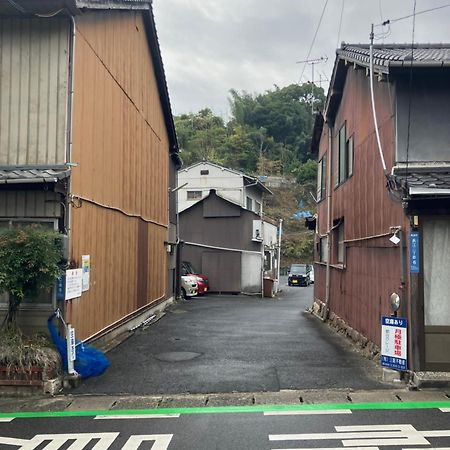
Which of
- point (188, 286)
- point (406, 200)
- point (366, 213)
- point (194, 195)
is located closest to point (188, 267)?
Result: point (188, 286)

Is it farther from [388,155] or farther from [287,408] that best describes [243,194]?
[287,408]

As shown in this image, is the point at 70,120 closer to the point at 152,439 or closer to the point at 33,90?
the point at 33,90

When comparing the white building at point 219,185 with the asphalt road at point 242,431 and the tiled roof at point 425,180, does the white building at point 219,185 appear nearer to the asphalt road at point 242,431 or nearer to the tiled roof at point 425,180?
the tiled roof at point 425,180

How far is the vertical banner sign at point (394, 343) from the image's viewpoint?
765 centimetres

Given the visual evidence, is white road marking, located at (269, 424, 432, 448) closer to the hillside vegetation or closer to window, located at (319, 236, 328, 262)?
window, located at (319, 236, 328, 262)

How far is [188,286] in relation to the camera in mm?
25938

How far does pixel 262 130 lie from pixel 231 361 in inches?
2409

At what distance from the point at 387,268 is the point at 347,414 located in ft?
11.1

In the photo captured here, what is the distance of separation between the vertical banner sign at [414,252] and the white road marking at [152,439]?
4.49m

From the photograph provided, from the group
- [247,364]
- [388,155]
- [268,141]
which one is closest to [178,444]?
[247,364]

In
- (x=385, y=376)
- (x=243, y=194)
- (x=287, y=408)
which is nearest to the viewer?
(x=287, y=408)

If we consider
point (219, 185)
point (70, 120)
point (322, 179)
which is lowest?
point (70, 120)

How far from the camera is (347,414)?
638 centimetres

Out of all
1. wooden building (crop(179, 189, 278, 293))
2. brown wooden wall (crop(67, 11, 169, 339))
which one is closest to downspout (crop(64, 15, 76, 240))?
brown wooden wall (crop(67, 11, 169, 339))
